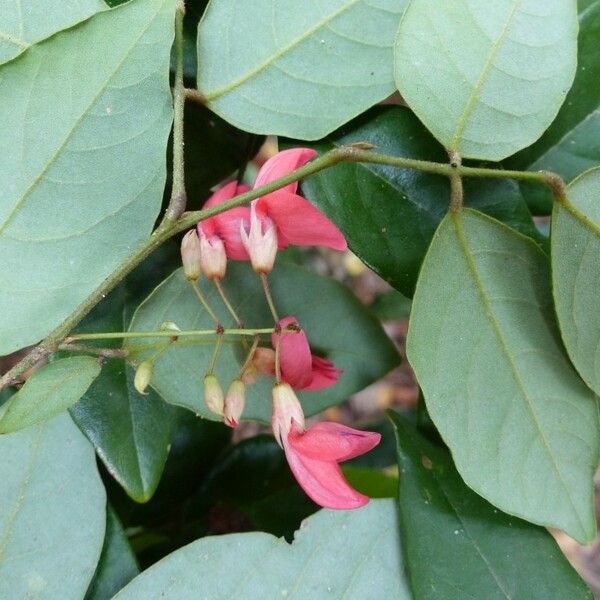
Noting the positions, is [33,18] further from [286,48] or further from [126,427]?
[126,427]

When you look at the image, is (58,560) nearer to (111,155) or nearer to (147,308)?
(147,308)

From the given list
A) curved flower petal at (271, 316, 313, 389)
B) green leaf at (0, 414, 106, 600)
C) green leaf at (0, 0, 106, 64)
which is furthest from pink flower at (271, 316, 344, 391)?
green leaf at (0, 0, 106, 64)

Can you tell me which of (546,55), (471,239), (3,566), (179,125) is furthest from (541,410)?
(3,566)

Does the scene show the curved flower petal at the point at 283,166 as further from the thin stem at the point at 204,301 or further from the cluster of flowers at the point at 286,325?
the thin stem at the point at 204,301

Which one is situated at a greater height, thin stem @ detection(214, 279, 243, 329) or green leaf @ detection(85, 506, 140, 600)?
thin stem @ detection(214, 279, 243, 329)

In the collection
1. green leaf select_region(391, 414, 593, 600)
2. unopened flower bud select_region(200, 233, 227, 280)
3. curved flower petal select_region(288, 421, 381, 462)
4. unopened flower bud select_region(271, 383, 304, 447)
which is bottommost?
green leaf select_region(391, 414, 593, 600)

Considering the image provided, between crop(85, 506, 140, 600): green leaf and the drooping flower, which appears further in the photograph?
crop(85, 506, 140, 600): green leaf

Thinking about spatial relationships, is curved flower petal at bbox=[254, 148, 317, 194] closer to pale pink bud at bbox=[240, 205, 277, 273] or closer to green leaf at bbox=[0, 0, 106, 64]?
pale pink bud at bbox=[240, 205, 277, 273]
